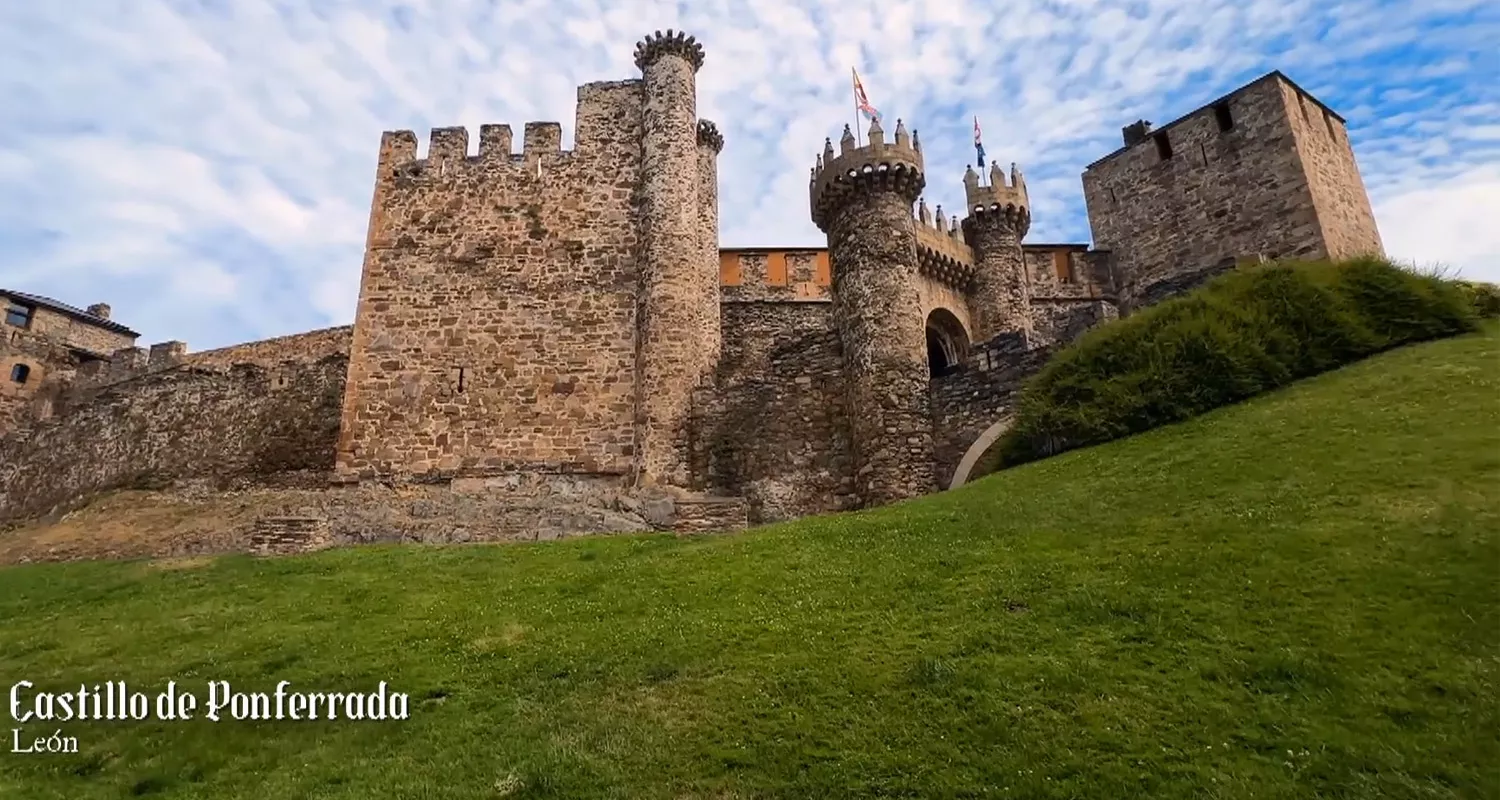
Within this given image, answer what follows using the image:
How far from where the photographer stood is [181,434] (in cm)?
2944

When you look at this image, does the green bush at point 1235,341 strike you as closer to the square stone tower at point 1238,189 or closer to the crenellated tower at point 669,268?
the crenellated tower at point 669,268

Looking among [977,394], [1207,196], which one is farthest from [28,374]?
[1207,196]

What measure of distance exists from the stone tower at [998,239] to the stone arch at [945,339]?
0.69m

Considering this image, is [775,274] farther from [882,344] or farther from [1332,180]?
[1332,180]

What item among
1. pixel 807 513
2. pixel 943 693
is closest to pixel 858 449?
pixel 807 513

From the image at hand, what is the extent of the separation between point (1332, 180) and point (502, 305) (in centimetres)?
2364

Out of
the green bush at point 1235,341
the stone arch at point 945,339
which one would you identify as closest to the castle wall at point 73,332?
the stone arch at point 945,339

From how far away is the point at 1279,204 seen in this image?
26.8 meters

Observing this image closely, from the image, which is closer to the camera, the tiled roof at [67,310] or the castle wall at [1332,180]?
the castle wall at [1332,180]

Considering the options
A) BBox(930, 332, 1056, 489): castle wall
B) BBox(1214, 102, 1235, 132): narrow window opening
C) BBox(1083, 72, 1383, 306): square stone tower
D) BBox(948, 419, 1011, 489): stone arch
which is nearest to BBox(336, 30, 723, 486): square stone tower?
BBox(930, 332, 1056, 489): castle wall

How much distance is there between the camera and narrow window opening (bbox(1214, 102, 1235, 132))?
29.0 meters

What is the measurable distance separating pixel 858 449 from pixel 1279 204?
16079mm

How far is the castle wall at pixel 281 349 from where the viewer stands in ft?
111

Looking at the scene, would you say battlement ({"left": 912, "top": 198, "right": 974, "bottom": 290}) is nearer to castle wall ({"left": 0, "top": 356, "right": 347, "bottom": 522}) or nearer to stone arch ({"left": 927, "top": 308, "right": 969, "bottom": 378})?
stone arch ({"left": 927, "top": 308, "right": 969, "bottom": 378})
